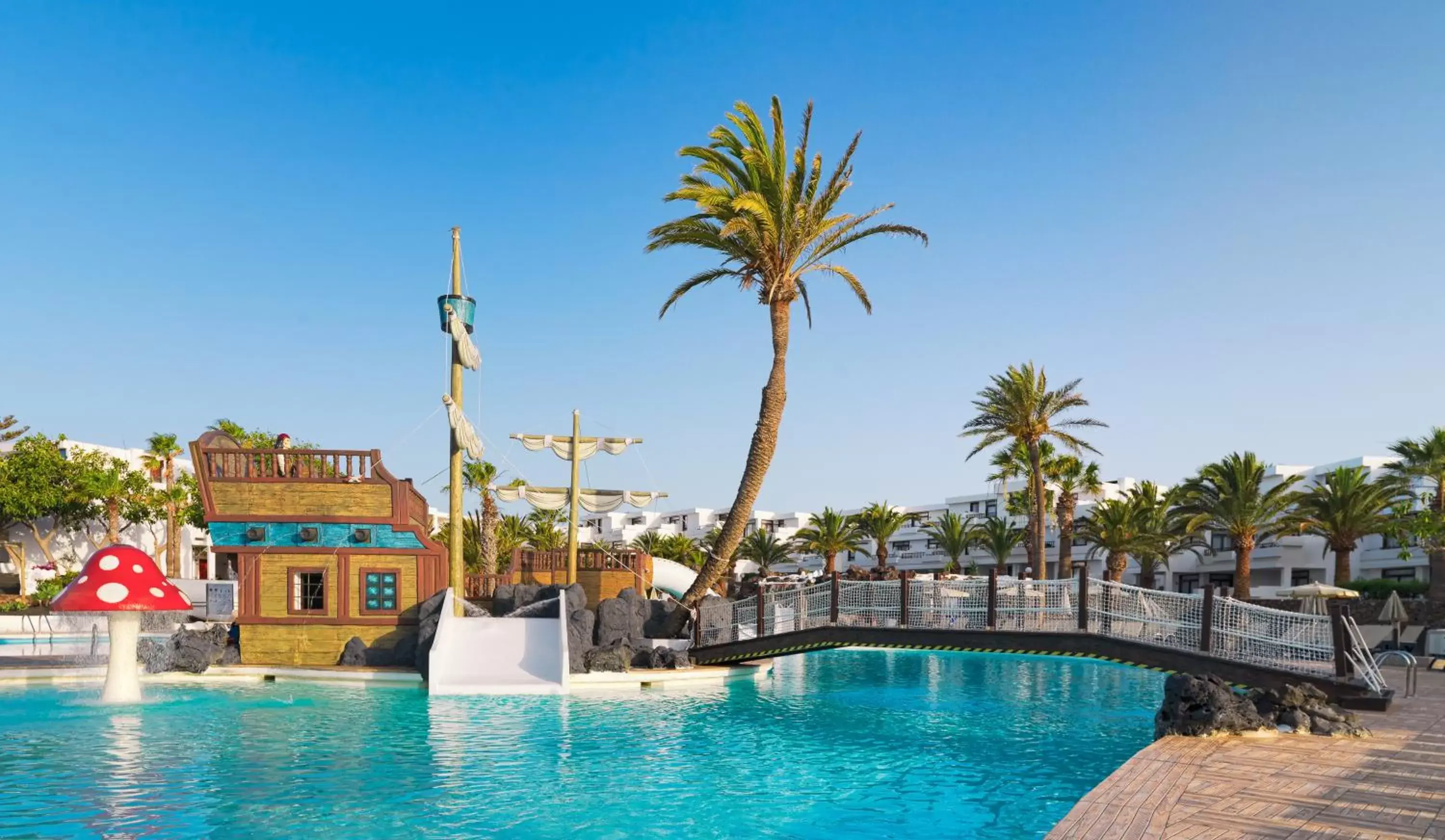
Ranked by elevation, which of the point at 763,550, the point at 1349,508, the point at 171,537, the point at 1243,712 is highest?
the point at 1349,508

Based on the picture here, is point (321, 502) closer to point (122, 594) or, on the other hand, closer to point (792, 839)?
point (122, 594)

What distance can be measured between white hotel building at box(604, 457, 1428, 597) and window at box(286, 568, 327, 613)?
34.5m

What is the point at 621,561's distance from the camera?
28266 millimetres

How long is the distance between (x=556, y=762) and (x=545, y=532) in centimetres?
5115

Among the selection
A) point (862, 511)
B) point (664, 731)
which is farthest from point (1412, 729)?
point (862, 511)

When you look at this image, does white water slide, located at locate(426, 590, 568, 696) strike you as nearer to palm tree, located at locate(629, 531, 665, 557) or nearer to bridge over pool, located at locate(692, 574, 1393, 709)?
bridge over pool, located at locate(692, 574, 1393, 709)

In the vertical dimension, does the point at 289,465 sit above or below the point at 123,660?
above

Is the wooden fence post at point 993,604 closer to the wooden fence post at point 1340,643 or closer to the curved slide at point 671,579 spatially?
the wooden fence post at point 1340,643

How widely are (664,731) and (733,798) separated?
15.2ft

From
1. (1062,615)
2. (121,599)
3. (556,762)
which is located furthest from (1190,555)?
(121,599)

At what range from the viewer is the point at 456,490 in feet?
78.3

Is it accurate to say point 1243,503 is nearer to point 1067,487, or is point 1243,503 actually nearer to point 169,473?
point 1067,487

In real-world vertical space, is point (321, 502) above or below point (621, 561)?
above

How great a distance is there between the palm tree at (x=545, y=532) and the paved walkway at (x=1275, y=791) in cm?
4982
